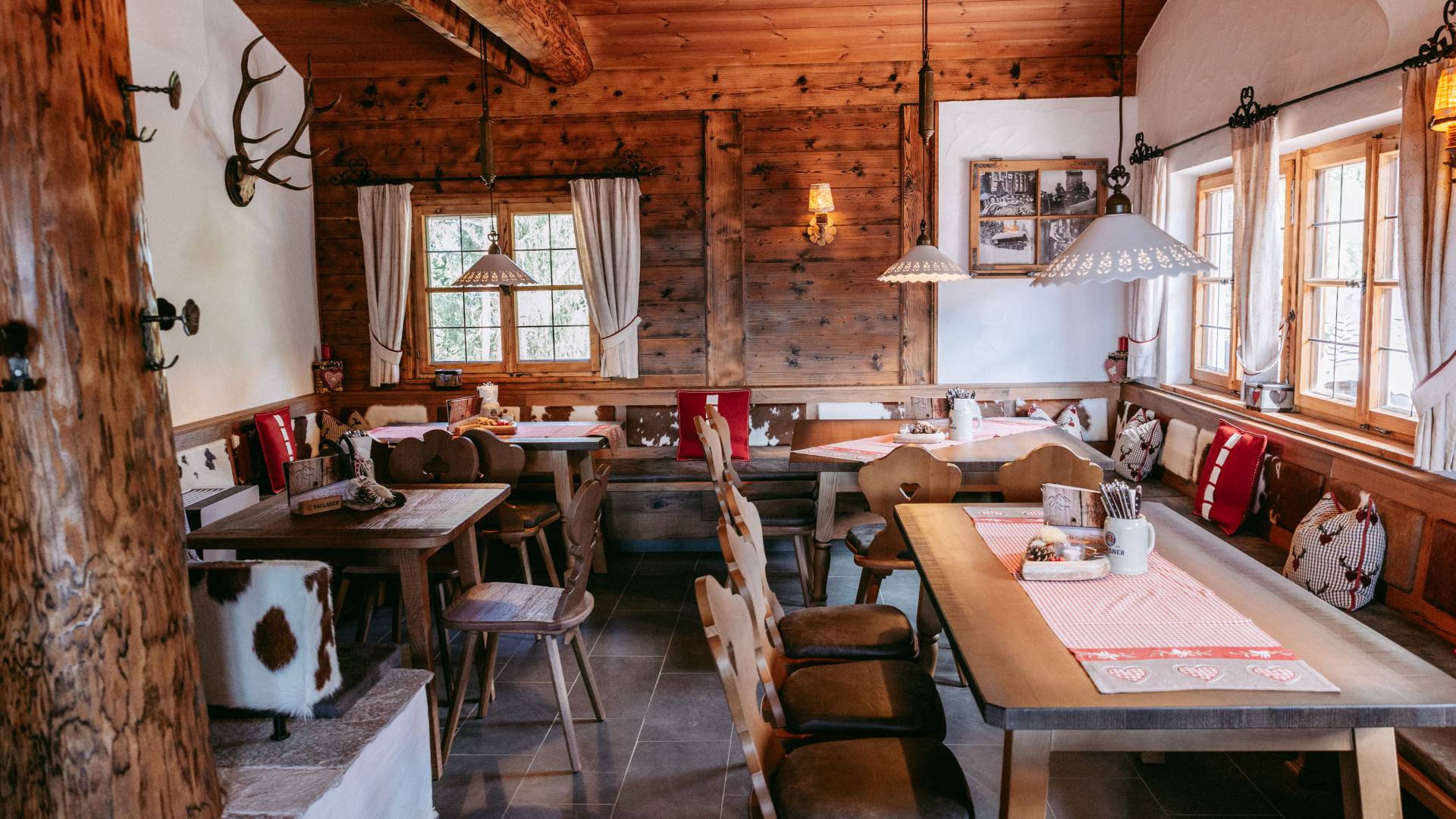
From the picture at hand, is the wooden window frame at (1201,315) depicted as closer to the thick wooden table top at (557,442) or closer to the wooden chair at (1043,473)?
the wooden chair at (1043,473)

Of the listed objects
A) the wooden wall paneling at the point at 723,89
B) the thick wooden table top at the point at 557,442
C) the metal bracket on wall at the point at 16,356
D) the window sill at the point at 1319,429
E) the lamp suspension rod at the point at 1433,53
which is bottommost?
the thick wooden table top at the point at 557,442

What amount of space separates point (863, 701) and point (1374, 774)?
112cm

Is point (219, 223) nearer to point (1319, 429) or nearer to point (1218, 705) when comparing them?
point (1218, 705)

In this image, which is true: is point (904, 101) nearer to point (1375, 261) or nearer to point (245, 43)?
point (1375, 261)

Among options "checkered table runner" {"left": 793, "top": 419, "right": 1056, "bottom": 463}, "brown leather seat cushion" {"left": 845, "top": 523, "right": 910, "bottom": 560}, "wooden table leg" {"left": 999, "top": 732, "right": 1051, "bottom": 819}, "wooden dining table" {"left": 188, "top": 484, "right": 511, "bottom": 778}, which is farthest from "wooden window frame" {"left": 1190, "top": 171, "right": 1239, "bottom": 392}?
"wooden dining table" {"left": 188, "top": 484, "right": 511, "bottom": 778}

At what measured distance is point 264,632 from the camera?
2367 mm

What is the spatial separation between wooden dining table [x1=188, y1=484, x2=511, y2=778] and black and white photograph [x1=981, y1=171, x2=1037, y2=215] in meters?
4.15

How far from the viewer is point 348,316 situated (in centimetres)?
668

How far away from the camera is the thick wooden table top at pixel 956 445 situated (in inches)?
170

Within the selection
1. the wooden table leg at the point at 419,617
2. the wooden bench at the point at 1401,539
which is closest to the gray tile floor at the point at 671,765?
the wooden table leg at the point at 419,617

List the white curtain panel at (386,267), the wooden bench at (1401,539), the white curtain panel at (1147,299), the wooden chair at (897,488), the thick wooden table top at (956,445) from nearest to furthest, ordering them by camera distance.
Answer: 1. the wooden bench at (1401,539)
2. the wooden chair at (897,488)
3. the thick wooden table top at (956,445)
4. the white curtain panel at (1147,299)
5. the white curtain panel at (386,267)

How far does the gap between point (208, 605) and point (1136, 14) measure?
237 inches

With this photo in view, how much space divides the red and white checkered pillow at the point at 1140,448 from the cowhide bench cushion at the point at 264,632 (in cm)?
459

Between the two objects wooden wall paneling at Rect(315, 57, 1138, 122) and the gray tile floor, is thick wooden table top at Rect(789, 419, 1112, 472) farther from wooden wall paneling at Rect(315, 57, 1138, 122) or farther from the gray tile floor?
wooden wall paneling at Rect(315, 57, 1138, 122)
